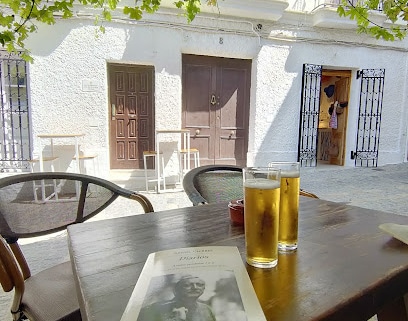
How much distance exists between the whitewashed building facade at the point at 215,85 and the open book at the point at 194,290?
440cm

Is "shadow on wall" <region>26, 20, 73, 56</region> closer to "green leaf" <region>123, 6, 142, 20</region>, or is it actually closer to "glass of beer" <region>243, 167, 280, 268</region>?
"green leaf" <region>123, 6, 142, 20</region>

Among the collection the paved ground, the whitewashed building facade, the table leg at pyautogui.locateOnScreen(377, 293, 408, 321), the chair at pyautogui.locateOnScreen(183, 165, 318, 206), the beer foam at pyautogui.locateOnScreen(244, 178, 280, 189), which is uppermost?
the whitewashed building facade

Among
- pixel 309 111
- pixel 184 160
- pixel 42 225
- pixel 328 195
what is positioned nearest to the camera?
pixel 42 225

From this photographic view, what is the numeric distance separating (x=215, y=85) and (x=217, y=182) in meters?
3.86

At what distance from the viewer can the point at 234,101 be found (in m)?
5.60

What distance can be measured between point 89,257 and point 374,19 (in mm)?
7026

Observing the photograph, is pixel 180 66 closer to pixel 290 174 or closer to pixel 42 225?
pixel 42 225

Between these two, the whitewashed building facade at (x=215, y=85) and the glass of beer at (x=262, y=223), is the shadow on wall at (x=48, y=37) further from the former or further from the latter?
the glass of beer at (x=262, y=223)

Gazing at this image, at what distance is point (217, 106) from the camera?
550 centimetres

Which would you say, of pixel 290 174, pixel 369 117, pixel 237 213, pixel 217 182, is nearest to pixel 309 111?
pixel 369 117

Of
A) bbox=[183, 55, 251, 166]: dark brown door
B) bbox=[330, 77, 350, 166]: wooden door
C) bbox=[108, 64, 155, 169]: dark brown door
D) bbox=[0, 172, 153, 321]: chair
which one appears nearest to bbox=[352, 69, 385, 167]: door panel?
bbox=[330, 77, 350, 166]: wooden door

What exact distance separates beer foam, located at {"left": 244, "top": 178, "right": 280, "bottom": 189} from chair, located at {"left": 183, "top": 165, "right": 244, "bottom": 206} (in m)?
0.95

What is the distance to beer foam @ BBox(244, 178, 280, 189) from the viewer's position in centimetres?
71

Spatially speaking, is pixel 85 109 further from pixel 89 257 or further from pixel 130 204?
pixel 89 257
